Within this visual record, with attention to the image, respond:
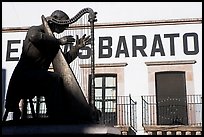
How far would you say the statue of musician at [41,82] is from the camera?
17.9 feet

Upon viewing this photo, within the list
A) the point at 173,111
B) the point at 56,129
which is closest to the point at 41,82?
the point at 56,129

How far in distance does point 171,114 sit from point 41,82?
10.3 metres

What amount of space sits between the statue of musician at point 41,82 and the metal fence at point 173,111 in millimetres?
9801

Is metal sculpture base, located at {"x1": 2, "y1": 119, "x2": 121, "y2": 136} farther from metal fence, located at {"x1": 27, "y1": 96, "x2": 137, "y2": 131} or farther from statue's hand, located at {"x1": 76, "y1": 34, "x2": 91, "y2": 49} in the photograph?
metal fence, located at {"x1": 27, "y1": 96, "x2": 137, "y2": 131}

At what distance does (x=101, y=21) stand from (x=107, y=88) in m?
2.39

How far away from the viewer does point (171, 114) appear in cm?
1528

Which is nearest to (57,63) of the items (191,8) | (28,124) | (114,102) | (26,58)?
(26,58)

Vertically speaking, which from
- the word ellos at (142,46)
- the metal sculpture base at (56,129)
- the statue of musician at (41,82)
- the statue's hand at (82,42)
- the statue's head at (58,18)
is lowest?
the metal sculpture base at (56,129)

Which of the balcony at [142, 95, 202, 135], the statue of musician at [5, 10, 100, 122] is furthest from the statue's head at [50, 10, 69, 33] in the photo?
the balcony at [142, 95, 202, 135]

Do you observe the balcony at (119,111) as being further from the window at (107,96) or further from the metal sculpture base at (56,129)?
the metal sculpture base at (56,129)

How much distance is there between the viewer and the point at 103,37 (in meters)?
16.1

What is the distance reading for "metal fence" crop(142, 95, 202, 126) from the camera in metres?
15.0

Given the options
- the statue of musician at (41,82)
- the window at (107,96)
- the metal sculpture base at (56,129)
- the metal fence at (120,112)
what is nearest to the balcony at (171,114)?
the metal fence at (120,112)

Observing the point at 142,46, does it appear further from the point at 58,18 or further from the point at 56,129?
the point at 56,129
